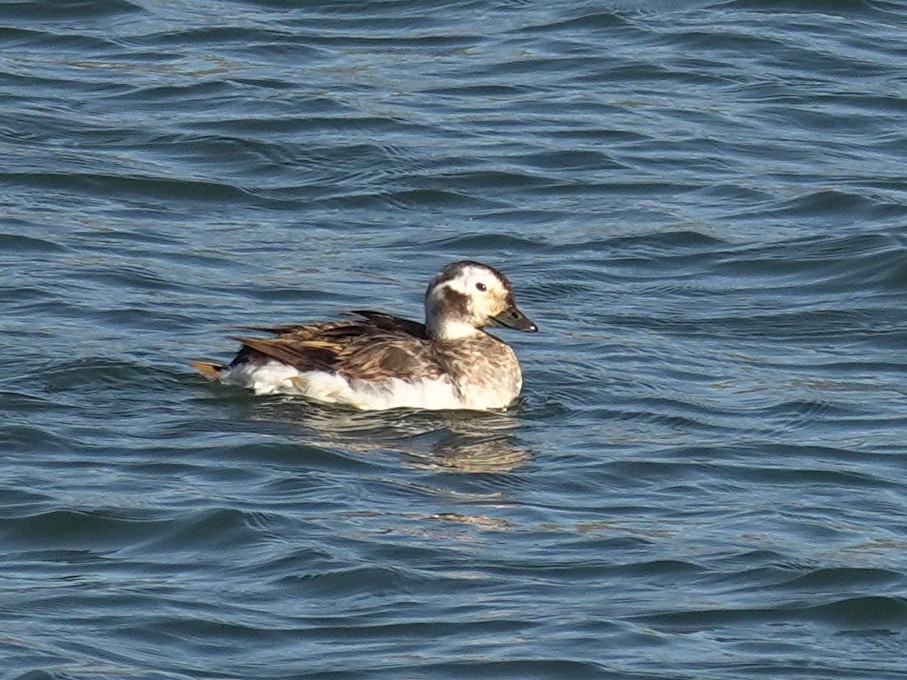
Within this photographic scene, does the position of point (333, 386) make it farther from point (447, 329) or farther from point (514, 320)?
point (514, 320)

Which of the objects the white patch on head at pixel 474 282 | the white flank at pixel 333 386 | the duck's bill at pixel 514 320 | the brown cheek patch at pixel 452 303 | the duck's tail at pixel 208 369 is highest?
the white patch on head at pixel 474 282

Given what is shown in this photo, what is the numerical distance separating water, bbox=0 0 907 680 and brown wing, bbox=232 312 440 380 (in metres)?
0.25

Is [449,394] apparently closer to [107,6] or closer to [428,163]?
[428,163]

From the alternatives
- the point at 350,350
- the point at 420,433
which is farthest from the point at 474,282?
the point at 420,433

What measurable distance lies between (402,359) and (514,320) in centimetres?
70

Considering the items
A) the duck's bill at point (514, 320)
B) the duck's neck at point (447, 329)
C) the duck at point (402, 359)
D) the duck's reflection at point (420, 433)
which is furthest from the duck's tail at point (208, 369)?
the duck's bill at point (514, 320)

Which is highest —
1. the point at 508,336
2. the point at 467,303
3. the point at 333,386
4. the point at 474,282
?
the point at 474,282

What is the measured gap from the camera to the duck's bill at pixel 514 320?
1242cm

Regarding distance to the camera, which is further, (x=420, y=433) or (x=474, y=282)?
(x=474, y=282)

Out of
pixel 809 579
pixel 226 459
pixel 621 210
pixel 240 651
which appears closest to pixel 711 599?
pixel 809 579

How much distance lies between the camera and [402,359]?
12.0 m

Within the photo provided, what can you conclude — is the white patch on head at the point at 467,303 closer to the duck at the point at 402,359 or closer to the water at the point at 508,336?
the duck at the point at 402,359

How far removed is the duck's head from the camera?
486 inches

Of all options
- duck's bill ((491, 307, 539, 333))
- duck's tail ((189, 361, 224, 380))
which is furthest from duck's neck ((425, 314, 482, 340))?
duck's tail ((189, 361, 224, 380))
